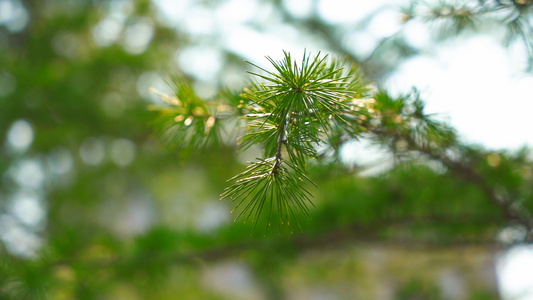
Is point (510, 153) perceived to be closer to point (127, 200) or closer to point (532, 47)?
point (532, 47)

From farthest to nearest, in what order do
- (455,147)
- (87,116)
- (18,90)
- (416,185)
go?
(87,116) < (18,90) < (416,185) < (455,147)

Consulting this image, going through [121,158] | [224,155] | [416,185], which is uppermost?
[121,158]

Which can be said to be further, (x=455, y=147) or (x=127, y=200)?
(x=127, y=200)

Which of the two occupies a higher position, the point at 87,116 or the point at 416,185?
the point at 87,116

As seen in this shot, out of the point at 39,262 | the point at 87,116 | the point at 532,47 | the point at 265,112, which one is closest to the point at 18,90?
the point at 87,116

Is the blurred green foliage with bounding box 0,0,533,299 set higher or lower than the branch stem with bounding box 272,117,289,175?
higher

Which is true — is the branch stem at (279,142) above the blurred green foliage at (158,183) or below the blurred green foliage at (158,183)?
below

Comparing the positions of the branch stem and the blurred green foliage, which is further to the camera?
the blurred green foliage

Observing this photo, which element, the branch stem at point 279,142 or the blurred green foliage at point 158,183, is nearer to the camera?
the branch stem at point 279,142

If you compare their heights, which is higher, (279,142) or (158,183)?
(158,183)

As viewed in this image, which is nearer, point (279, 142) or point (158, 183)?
point (279, 142)

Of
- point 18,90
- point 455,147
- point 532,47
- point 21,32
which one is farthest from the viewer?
point 21,32
